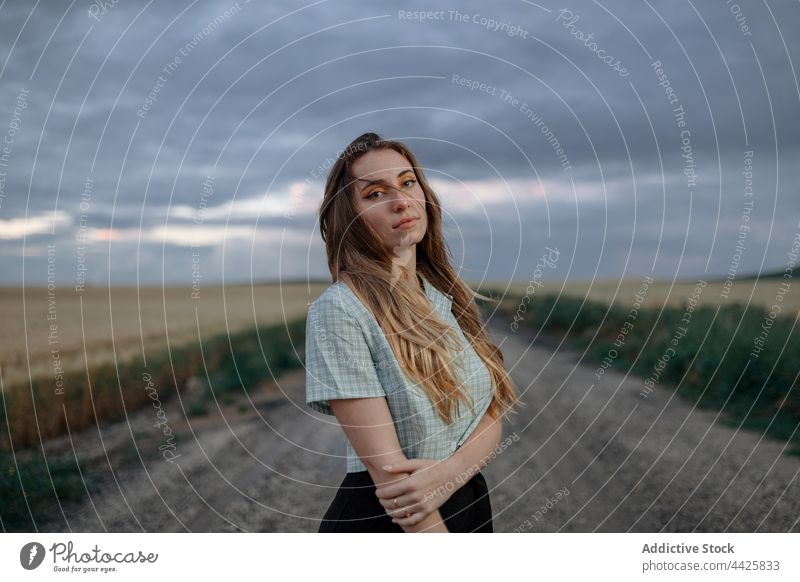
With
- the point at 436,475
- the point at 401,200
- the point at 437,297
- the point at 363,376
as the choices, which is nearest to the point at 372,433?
the point at 363,376

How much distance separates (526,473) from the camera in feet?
21.6

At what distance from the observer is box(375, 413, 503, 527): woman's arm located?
2.72 meters

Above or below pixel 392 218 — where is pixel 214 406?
below

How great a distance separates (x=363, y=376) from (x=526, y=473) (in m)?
4.24

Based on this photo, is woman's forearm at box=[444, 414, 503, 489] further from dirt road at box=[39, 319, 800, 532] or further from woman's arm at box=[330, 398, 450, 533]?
dirt road at box=[39, 319, 800, 532]

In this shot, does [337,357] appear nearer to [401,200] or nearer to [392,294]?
[392,294]

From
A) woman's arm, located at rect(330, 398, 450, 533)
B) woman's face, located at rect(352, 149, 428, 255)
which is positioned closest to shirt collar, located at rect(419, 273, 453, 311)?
woman's face, located at rect(352, 149, 428, 255)

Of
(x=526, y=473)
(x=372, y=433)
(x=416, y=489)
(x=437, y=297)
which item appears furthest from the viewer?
(x=526, y=473)

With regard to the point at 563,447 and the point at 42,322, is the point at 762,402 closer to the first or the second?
the point at 563,447

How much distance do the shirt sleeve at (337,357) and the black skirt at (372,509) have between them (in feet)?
1.14

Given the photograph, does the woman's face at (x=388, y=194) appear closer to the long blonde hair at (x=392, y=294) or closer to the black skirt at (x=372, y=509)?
the long blonde hair at (x=392, y=294)
